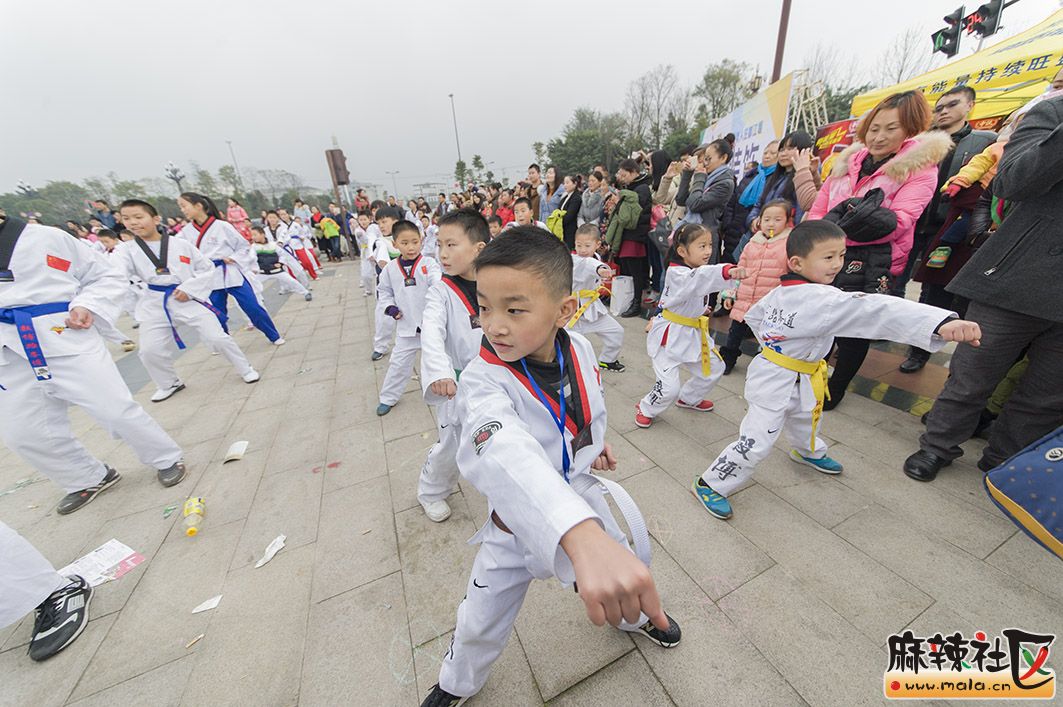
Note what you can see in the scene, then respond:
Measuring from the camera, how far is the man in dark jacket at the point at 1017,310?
194cm

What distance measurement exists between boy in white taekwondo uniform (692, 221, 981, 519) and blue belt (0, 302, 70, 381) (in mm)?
4414

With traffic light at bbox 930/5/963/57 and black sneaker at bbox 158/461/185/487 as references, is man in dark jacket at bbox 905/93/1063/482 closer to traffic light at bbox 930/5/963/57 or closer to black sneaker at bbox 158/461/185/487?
black sneaker at bbox 158/461/185/487

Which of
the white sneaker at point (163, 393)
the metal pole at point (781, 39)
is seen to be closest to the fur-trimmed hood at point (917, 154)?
the white sneaker at point (163, 393)

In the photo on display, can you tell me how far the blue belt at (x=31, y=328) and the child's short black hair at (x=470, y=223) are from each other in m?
2.70

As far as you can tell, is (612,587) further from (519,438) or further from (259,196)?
(259,196)

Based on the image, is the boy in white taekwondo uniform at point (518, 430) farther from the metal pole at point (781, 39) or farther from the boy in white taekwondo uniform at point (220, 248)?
the metal pole at point (781, 39)

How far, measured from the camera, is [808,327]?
2172 mm

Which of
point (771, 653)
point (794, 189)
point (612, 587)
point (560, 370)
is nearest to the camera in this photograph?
point (612, 587)

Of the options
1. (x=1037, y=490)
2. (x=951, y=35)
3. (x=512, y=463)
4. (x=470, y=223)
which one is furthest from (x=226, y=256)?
(x=951, y=35)

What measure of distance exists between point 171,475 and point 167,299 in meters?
2.49

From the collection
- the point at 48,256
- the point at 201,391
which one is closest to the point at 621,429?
the point at 48,256

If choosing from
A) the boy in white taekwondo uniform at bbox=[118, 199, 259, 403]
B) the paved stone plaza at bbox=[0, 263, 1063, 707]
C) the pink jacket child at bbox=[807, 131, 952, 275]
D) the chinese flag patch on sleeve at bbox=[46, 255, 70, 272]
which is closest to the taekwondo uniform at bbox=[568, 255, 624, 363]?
the paved stone plaza at bbox=[0, 263, 1063, 707]

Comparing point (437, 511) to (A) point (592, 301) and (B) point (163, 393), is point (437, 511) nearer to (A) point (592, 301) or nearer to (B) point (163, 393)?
(A) point (592, 301)

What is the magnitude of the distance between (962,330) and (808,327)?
597 mm
